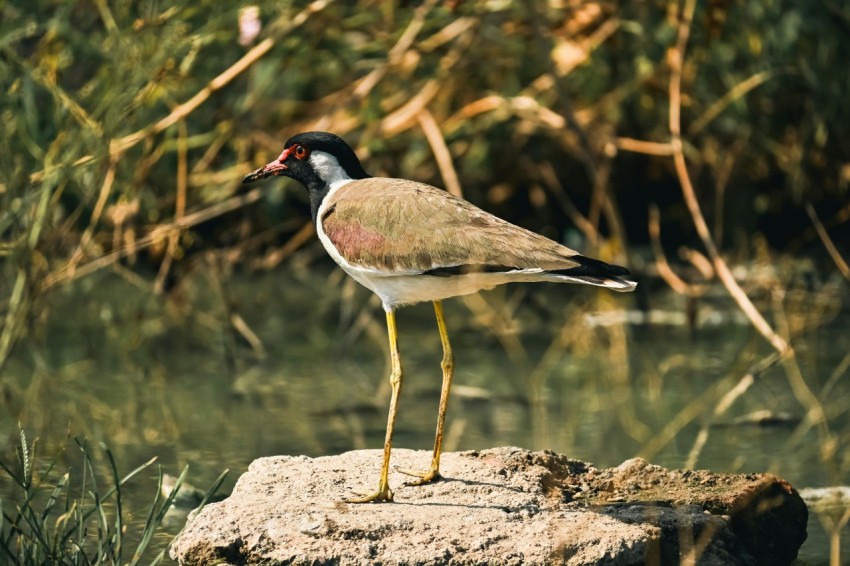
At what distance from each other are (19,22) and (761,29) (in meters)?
4.11

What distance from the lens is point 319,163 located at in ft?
15.5

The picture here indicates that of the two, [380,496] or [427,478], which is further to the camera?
[427,478]

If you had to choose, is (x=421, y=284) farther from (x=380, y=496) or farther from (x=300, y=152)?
(x=300, y=152)

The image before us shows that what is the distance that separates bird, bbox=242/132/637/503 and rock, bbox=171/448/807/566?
0.18m

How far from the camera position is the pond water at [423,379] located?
5.75 m

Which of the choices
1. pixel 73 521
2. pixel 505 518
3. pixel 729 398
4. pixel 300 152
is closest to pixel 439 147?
pixel 729 398

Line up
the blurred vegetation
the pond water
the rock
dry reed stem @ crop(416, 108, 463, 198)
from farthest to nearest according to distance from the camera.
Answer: dry reed stem @ crop(416, 108, 463, 198) → the blurred vegetation → the pond water → the rock

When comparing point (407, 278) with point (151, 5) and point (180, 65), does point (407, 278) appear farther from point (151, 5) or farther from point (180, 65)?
point (180, 65)

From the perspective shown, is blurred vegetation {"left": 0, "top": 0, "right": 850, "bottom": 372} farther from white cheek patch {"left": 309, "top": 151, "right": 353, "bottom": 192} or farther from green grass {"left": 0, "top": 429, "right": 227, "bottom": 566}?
green grass {"left": 0, "top": 429, "right": 227, "bottom": 566}

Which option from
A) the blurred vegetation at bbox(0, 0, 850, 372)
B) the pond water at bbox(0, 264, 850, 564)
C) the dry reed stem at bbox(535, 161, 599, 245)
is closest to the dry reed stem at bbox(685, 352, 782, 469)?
the pond water at bbox(0, 264, 850, 564)

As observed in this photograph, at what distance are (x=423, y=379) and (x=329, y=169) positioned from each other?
7.84 feet

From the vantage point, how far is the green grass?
3.61m

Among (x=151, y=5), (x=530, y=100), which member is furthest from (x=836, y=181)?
(x=151, y=5)

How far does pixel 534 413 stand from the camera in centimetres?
630
